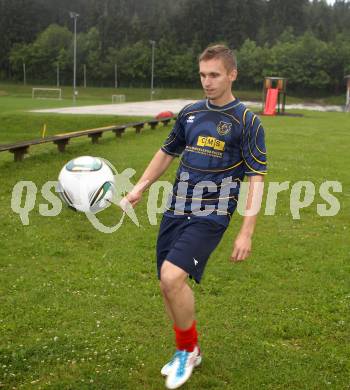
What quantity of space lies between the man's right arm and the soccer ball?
165 inches

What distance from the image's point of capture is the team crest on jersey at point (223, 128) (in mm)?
4055

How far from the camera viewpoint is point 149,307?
5.56 m

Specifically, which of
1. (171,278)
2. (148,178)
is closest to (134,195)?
(148,178)

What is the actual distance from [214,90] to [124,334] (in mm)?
2450

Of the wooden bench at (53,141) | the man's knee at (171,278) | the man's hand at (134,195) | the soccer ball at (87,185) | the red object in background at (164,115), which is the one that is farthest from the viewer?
the red object in background at (164,115)

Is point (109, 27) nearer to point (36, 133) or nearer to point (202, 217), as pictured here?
point (36, 133)

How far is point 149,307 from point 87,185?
352 centimetres

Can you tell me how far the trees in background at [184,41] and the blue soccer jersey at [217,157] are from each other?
351ft

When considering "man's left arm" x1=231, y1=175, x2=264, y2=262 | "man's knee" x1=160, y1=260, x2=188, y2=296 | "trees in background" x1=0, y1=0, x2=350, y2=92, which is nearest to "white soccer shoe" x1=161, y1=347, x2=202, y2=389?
"man's knee" x1=160, y1=260, x2=188, y2=296

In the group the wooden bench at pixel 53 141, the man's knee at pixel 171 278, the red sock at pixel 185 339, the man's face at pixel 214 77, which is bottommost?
the wooden bench at pixel 53 141

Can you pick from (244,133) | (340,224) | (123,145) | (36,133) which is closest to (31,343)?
(244,133)

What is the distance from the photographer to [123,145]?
1953 cm

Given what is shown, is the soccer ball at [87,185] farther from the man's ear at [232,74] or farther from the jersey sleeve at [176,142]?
the man's ear at [232,74]

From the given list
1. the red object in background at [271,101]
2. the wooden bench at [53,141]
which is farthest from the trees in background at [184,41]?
the wooden bench at [53,141]
